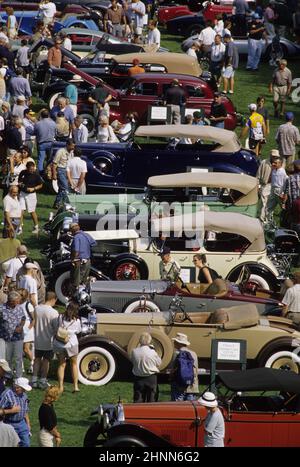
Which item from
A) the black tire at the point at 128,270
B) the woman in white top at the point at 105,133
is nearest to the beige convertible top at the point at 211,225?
the black tire at the point at 128,270

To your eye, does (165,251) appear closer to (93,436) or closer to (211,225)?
(211,225)

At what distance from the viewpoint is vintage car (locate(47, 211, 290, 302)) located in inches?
922

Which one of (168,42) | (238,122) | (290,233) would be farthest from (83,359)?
(168,42)

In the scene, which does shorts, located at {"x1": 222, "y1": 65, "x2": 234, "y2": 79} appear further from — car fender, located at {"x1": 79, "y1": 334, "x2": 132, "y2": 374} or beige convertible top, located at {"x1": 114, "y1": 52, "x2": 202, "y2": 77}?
car fender, located at {"x1": 79, "y1": 334, "x2": 132, "y2": 374}

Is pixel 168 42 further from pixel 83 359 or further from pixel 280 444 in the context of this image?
pixel 280 444

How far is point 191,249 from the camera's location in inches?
928

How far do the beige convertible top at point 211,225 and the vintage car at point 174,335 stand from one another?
300 centimetres

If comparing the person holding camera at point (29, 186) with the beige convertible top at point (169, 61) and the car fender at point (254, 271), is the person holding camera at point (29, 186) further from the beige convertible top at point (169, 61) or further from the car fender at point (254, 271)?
the beige convertible top at point (169, 61)

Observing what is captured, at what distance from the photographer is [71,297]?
21734 mm

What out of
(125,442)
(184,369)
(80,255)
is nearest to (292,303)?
(184,369)

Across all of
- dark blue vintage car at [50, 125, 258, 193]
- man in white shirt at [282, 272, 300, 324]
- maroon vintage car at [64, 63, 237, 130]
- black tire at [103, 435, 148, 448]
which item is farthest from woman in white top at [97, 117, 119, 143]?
black tire at [103, 435, 148, 448]

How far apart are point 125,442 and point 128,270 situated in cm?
713

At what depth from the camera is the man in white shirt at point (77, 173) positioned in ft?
87.8

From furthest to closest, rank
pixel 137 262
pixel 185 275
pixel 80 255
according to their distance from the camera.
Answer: pixel 137 262 → pixel 80 255 → pixel 185 275
